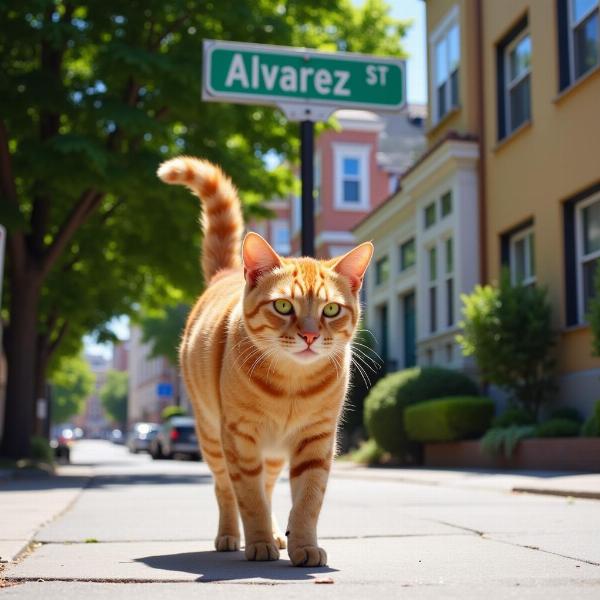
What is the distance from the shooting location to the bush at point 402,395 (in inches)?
687

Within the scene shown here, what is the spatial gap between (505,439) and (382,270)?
46.7 ft

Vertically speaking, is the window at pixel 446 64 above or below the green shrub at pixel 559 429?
above

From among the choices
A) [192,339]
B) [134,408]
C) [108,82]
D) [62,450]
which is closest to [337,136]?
[62,450]

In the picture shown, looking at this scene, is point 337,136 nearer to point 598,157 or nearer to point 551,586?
point 598,157

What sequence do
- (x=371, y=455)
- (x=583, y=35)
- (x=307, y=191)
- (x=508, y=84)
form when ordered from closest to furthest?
(x=307, y=191)
(x=583, y=35)
(x=508, y=84)
(x=371, y=455)

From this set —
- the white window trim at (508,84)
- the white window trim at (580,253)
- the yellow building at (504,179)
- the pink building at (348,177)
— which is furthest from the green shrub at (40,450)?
the pink building at (348,177)

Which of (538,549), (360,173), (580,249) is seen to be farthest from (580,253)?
(360,173)

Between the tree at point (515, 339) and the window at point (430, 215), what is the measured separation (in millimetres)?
5973

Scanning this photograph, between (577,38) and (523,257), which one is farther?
(523,257)

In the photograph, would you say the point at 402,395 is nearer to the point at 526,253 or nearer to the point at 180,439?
the point at 526,253

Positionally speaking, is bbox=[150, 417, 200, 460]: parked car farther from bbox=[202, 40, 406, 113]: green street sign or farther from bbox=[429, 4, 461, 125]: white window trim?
bbox=[202, 40, 406, 113]: green street sign

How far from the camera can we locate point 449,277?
799 inches

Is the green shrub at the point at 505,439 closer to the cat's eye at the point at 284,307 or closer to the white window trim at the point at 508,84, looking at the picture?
the white window trim at the point at 508,84

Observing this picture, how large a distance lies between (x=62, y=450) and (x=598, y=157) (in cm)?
2453
